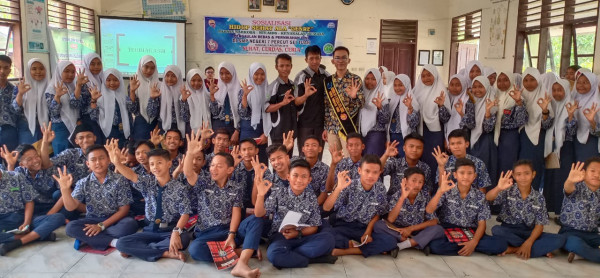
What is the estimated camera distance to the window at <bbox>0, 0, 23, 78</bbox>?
5.52 m

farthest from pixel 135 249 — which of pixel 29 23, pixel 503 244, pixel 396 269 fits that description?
pixel 29 23

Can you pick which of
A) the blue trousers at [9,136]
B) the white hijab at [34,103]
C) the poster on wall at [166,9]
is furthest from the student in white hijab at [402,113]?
the poster on wall at [166,9]

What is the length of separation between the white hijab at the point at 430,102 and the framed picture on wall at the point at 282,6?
4.69m

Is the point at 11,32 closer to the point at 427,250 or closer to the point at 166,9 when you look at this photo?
the point at 166,9

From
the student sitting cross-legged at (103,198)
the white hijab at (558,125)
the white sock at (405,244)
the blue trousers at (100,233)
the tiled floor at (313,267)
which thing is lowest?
the tiled floor at (313,267)

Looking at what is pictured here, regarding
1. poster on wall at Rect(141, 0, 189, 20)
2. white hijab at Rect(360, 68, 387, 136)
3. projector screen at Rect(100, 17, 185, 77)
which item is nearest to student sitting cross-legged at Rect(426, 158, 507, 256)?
white hijab at Rect(360, 68, 387, 136)

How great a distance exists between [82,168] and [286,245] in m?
1.75

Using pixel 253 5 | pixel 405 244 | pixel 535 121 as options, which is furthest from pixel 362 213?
pixel 253 5

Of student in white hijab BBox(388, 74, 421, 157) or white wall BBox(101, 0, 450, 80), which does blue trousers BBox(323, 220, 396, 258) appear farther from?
white wall BBox(101, 0, 450, 80)

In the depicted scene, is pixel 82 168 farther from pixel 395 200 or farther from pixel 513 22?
pixel 513 22

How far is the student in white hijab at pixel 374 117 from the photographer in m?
3.73

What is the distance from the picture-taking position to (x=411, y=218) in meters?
3.01

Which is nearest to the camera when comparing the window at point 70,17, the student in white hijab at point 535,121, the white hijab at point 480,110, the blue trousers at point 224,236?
the blue trousers at point 224,236

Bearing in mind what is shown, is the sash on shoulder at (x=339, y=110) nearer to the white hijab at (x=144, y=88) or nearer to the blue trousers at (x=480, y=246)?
the blue trousers at (x=480, y=246)
